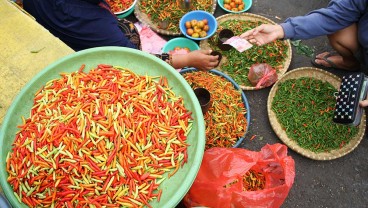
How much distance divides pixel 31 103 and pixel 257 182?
5.29 ft

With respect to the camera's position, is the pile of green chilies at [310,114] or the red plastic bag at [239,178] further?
the pile of green chilies at [310,114]

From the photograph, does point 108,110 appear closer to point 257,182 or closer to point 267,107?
point 257,182

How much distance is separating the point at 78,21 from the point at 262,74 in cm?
181

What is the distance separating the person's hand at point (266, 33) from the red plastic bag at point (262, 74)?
12.5 inches

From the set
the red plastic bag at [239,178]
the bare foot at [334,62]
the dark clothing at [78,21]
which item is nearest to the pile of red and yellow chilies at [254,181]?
the red plastic bag at [239,178]

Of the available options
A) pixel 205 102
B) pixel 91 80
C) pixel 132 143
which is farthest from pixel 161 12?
pixel 132 143

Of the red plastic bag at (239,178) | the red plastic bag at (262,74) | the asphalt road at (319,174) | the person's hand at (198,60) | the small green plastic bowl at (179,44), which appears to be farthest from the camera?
the small green plastic bowl at (179,44)

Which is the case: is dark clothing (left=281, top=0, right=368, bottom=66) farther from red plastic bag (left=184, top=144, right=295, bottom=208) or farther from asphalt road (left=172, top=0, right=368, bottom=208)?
red plastic bag (left=184, top=144, right=295, bottom=208)

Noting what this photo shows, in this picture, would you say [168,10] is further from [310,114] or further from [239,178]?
[239,178]

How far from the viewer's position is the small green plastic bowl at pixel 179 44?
320cm

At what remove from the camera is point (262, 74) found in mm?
2928

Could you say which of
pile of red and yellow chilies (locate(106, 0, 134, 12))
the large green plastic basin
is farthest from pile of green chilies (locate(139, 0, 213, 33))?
the large green plastic basin

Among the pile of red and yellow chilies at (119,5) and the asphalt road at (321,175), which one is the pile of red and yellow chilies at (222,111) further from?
the pile of red and yellow chilies at (119,5)

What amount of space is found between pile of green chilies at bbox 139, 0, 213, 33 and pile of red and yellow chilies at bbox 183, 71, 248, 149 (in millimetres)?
907
